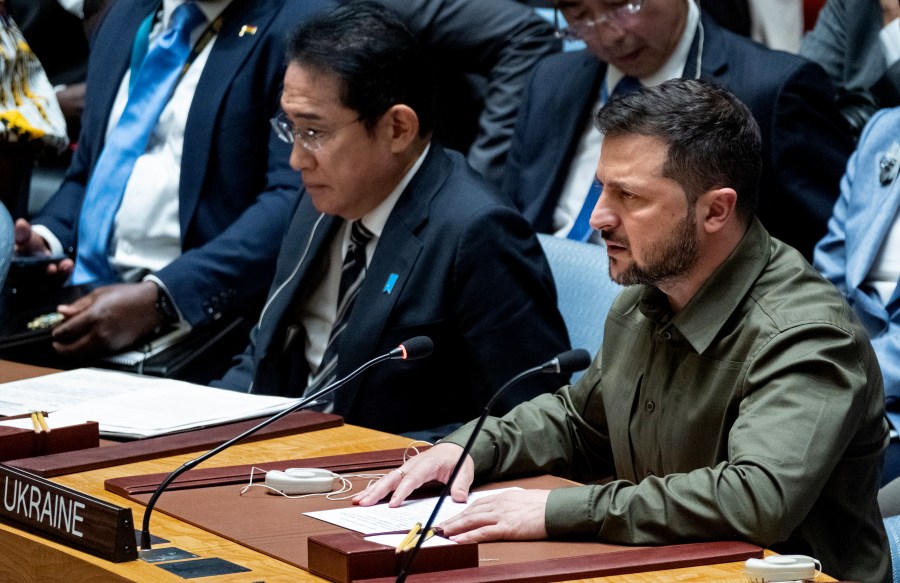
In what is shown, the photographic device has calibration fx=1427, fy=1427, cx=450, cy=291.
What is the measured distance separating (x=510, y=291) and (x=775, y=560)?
125 centimetres

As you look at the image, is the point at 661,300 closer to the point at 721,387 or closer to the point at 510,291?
the point at 721,387

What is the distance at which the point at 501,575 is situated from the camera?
1738 millimetres

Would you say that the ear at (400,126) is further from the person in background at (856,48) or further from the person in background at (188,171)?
the person in background at (856,48)

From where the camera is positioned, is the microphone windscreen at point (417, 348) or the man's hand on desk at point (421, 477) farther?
the microphone windscreen at point (417, 348)

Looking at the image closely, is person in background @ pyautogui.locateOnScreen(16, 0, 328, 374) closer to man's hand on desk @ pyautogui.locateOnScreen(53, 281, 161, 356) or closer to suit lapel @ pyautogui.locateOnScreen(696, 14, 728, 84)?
man's hand on desk @ pyautogui.locateOnScreen(53, 281, 161, 356)

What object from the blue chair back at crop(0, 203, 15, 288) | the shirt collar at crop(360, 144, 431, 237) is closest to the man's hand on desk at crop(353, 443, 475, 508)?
the shirt collar at crop(360, 144, 431, 237)

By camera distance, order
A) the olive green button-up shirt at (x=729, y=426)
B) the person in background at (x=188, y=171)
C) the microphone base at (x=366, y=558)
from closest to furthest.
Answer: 1. the microphone base at (x=366, y=558)
2. the olive green button-up shirt at (x=729, y=426)
3. the person in background at (x=188, y=171)

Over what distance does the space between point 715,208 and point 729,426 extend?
34 cm

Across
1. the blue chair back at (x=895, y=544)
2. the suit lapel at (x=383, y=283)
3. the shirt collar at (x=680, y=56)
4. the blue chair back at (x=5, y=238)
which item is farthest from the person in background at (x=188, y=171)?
the blue chair back at (x=895, y=544)

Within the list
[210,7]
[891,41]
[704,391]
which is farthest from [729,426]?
[210,7]

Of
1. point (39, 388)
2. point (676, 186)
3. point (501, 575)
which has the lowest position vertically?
point (39, 388)

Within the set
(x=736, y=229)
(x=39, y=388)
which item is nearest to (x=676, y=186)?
(x=736, y=229)

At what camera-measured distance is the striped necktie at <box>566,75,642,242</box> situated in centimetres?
363

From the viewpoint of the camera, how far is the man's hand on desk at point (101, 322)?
3469mm
